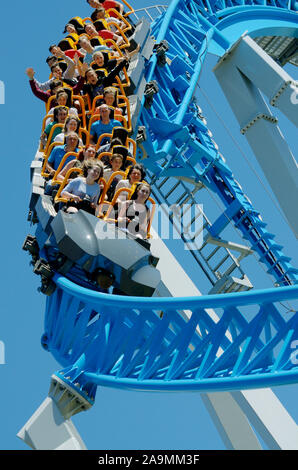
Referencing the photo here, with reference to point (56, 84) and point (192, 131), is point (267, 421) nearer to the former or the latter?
point (192, 131)

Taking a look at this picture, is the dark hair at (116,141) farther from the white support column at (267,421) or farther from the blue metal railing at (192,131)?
the white support column at (267,421)

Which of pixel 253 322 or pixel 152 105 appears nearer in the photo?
pixel 253 322

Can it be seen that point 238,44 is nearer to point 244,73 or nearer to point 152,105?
point 244,73

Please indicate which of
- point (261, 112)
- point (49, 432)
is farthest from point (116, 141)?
point (261, 112)

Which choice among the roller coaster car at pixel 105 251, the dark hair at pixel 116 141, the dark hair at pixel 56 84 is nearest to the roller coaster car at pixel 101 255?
the roller coaster car at pixel 105 251

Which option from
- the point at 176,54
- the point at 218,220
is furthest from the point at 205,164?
the point at 176,54

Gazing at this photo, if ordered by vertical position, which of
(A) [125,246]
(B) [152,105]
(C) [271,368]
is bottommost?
(C) [271,368]
